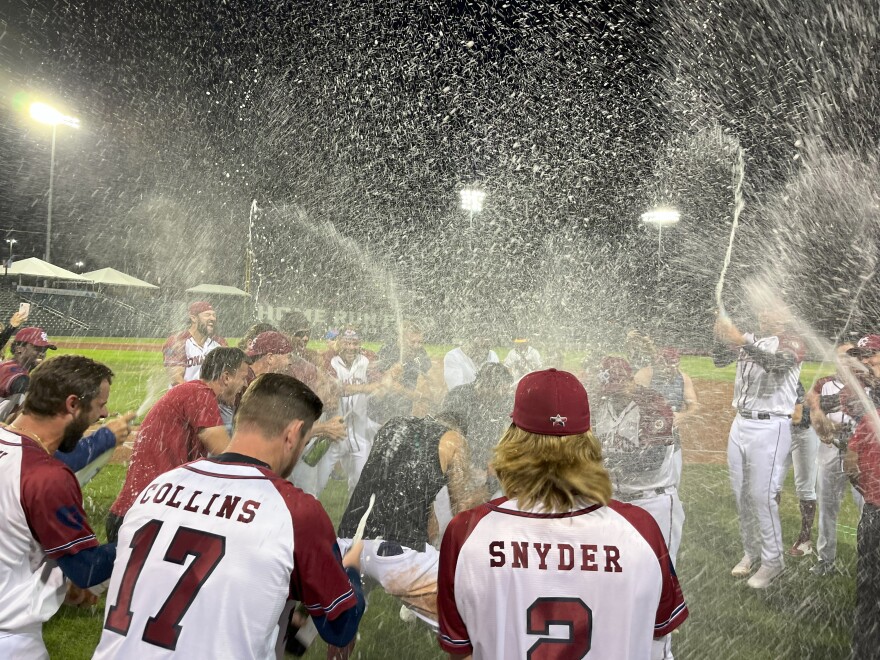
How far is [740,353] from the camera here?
17.1 ft

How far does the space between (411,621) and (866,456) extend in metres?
2.99

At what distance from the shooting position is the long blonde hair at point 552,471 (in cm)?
151

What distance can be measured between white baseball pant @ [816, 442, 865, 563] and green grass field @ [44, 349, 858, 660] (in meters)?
0.20

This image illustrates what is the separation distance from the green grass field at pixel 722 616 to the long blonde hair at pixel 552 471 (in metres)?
2.42

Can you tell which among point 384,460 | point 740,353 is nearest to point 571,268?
point 740,353

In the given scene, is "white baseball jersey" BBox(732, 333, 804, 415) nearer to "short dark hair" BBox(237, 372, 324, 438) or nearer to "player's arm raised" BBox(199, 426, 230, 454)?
"player's arm raised" BBox(199, 426, 230, 454)

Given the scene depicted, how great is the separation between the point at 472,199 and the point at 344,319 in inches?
108

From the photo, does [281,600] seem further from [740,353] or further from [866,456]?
[740,353]

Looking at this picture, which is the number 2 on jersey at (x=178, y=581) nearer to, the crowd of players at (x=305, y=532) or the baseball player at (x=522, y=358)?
the crowd of players at (x=305, y=532)

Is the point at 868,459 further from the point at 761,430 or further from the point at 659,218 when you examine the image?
the point at 659,218

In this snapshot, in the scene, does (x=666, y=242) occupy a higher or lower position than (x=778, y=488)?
higher

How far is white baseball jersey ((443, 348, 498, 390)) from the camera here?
6.01 m

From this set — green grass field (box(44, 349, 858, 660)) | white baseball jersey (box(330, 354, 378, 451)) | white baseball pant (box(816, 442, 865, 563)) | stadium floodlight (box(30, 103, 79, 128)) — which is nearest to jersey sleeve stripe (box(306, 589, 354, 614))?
green grass field (box(44, 349, 858, 660))

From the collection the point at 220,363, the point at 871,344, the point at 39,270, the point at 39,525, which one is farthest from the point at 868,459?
the point at 39,270
